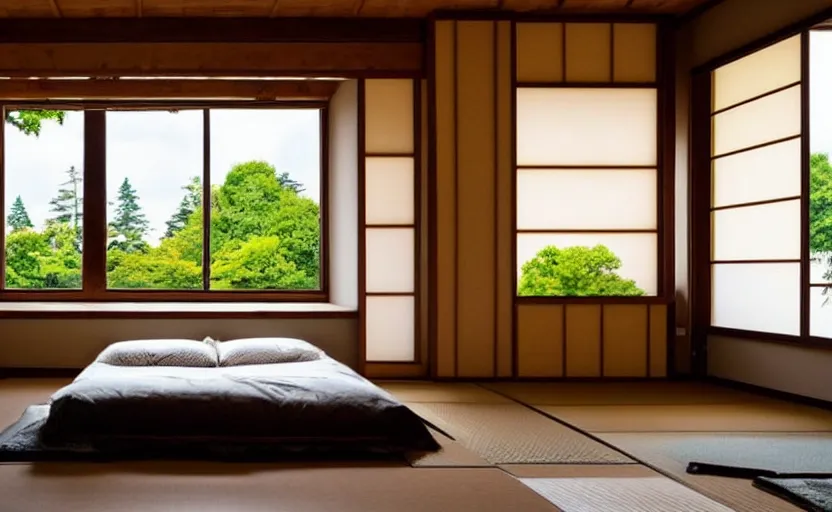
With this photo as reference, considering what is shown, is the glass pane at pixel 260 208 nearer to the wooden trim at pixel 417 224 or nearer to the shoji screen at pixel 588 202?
the wooden trim at pixel 417 224

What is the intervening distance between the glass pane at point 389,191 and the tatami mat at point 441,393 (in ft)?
3.72

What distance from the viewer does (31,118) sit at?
23.5 ft

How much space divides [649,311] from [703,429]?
2030 mm

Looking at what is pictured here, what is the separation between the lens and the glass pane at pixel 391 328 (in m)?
6.04

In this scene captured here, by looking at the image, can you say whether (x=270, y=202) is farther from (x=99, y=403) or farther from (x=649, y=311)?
(x=99, y=403)

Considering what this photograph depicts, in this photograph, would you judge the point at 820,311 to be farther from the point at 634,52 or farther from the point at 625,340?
the point at 634,52

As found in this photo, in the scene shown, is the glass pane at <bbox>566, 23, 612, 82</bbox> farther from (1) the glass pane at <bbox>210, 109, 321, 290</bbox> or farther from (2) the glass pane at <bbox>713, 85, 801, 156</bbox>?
(1) the glass pane at <bbox>210, 109, 321, 290</bbox>

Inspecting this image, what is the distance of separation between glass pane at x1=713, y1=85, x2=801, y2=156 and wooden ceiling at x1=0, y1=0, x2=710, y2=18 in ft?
2.67

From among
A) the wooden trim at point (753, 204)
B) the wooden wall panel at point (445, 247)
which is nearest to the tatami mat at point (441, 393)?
the wooden wall panel at point (445, 247)

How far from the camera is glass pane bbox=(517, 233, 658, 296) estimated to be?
5973 mm

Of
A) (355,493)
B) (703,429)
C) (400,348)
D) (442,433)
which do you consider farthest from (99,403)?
(400,348)

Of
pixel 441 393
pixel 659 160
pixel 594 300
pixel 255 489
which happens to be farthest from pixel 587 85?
pixel 255 489

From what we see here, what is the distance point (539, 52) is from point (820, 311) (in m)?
2.46

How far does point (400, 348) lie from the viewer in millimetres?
6051
